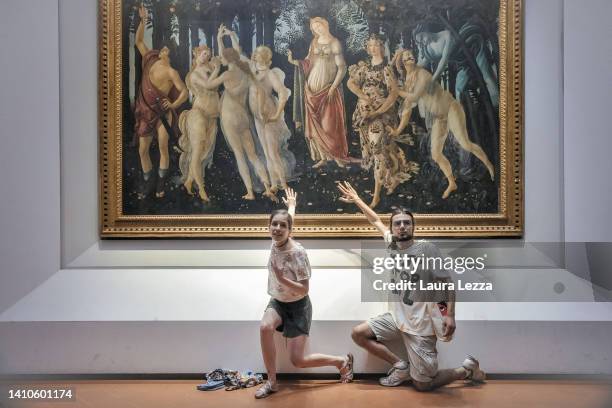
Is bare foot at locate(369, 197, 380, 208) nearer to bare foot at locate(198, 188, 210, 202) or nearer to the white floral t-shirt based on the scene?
the white floral t-shirt

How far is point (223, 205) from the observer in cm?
564

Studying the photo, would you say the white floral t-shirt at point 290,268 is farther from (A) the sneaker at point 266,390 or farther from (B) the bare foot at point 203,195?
(B) the bare foot at point 203,195

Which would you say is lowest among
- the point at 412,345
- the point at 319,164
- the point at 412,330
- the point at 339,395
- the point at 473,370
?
the point at 339,395

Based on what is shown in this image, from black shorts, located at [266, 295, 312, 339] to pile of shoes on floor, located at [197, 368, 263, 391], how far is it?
0.54 m

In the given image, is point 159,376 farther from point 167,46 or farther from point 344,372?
point 167,46

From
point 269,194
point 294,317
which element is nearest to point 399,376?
point 294,317

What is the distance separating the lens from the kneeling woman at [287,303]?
475 centimetres

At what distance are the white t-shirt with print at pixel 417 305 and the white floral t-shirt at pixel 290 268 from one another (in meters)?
0.90

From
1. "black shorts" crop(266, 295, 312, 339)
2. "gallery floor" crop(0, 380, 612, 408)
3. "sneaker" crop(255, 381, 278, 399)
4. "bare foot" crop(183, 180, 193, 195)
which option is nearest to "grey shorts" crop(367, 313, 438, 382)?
"gallery floor" crop(0, 380, 612, 408)

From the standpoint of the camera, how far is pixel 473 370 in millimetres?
4867

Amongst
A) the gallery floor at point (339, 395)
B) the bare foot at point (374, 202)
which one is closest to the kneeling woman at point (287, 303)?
the gallery floor at point (339, 395)

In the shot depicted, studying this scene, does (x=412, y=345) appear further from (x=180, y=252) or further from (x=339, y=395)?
(x=180, y=252)

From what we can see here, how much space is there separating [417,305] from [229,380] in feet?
6.20

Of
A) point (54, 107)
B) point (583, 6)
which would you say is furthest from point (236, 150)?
→ point (583, 6)
